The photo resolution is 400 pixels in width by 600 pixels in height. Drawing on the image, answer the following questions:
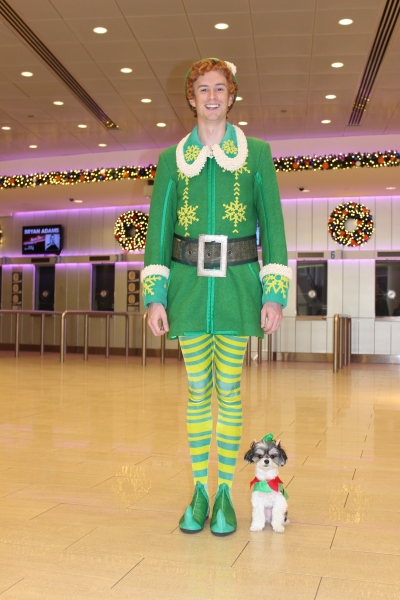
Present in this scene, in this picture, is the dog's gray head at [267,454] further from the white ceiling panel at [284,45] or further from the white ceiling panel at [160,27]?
the white ceiling panel at [284,45]

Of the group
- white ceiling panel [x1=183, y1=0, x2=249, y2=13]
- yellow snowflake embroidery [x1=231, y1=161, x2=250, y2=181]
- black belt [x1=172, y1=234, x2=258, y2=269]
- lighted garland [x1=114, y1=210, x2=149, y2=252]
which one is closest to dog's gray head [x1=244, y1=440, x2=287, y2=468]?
black belt [x1=172, y1=234, x2=258, y2=269]

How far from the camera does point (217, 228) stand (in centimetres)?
247

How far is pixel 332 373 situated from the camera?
34.4 feet

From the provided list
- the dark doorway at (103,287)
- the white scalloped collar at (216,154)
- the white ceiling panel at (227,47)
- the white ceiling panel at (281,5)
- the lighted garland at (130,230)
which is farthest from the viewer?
the dark doorway at (103,287)

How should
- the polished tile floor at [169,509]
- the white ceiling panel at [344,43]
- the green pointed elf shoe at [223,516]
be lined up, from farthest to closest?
the white ceiling panel at [344,43] < the green pointed elf shoe at [223,516] < the polished tile floor at [169,509]

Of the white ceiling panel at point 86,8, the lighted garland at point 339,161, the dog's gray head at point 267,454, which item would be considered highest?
the white ceiling panel at point 86,8

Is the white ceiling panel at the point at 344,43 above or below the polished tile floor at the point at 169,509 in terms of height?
above

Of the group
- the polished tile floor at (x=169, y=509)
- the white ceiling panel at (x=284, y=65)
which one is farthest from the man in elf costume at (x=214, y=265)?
the white ceiling panel at (x=284, y=65)

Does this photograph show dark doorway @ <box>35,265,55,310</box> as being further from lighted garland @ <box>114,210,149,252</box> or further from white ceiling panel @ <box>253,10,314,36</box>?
white ceiling panel @ <box>253,10,314,36</box>

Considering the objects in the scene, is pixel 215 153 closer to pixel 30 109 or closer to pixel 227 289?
pixel 227 289

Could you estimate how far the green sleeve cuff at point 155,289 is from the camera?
248 centimetres

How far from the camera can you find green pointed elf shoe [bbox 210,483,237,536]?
237 centimetres

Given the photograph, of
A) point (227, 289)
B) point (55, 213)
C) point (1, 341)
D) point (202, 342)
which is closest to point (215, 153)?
point (227, 289)

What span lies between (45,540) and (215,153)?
143 cm
